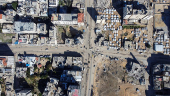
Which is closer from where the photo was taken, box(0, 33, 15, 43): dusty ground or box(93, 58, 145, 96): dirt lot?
box(93, 58, 145, 96): dirt lot

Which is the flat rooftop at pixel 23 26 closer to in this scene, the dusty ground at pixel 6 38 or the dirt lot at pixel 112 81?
the dusty ground at pixel 6 38

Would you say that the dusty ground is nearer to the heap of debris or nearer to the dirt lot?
the dirt lot

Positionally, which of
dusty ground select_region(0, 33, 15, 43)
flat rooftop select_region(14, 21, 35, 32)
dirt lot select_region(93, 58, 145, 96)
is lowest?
dirt lot select_region(93, 58, 145, 96)

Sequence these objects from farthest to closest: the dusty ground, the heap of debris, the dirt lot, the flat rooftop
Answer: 1. the dusty ground
2. the dirt lot
3. the heap of debris
4. the flat rooftop

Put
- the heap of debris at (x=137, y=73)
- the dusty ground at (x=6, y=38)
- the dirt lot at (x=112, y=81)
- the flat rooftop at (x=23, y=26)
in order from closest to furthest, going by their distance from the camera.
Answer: the flat rooftop at (x=23, y=26), the heap of debris at (x=137, y=73), the dirt lot at (x=112, y=81), the dusty ground at (x=6, y=38)

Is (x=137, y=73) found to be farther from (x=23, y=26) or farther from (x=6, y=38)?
(x=6, y=38)

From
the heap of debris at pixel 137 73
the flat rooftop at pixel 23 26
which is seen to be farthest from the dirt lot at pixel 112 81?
the flat rooftop at pixel 23 26

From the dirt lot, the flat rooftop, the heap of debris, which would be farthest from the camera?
the dirt lot

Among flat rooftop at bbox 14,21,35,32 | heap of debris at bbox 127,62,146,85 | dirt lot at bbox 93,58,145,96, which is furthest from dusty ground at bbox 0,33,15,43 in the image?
heap of debris at bbox 127,62,146,85

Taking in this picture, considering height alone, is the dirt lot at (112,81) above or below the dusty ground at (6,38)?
below

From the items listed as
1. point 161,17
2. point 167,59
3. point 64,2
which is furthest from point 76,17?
point 167,59
